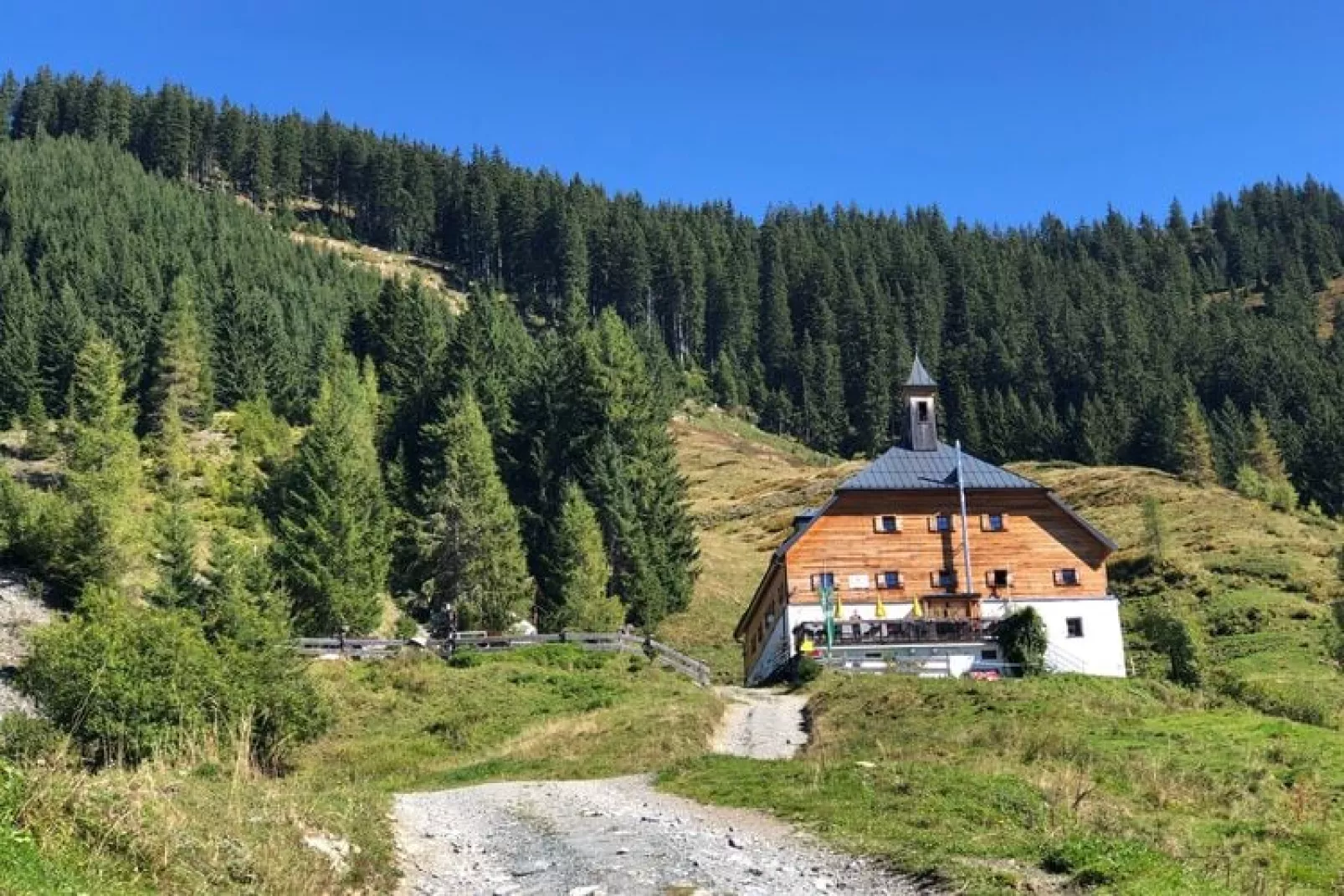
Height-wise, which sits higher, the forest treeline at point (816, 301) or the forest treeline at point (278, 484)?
the forest treeline at point (816, 301)

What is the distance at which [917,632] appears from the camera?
150 ft

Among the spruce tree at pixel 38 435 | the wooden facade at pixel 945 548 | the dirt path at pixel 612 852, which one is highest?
the spruce tree at pixel 38 435

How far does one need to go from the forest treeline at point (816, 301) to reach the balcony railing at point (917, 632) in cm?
8439

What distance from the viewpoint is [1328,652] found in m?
47.8

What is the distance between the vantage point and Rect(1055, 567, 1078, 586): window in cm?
4972

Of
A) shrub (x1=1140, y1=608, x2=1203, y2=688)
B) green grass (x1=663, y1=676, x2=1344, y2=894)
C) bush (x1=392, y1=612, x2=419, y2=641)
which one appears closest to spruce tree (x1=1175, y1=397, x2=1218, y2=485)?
shrub (x1=1140, y1=608, x2=1203, y2=688)

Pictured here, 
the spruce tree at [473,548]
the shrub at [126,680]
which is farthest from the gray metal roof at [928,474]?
the shrub at [126,680]

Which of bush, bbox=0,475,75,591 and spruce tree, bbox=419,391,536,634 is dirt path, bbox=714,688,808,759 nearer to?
spruce tree, bbox=419,391,536,634

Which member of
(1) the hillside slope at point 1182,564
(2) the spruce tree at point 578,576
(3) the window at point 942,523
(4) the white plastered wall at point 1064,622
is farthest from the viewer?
(2) the spruce tree at point 578,576

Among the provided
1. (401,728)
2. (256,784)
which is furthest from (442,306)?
(256,784)

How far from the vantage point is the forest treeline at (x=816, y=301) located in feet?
455

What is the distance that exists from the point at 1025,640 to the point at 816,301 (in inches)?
5170

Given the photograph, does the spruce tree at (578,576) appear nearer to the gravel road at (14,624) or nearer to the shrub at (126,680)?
the gravel road at (14,624)

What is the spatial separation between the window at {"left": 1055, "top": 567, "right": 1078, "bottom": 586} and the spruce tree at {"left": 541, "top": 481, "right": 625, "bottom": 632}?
20.1 metres
